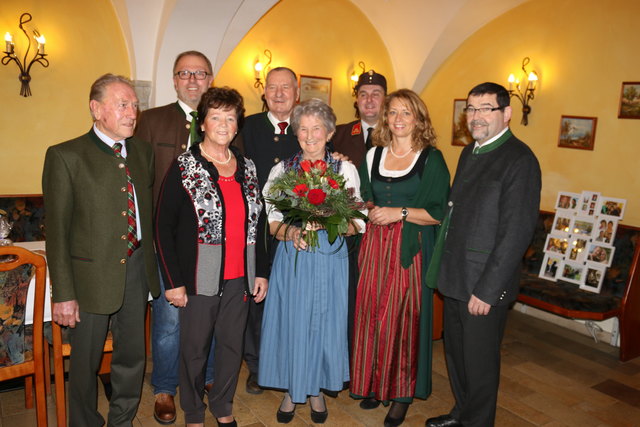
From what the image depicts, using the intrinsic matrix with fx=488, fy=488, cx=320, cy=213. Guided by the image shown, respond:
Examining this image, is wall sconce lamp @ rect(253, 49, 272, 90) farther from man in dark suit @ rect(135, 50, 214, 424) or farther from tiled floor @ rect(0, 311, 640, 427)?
tiled floor @ rect(0, 311, 640, 427)

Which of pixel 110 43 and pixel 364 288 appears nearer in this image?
pixel 364 288

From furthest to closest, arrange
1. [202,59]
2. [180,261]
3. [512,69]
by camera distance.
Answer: [512,69]
[202,59]
[180,261]

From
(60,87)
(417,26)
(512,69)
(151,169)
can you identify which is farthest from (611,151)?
(60,87)

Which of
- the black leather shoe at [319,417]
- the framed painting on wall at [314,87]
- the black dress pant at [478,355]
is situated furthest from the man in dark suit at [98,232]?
the framed painting on wall at [314,87]

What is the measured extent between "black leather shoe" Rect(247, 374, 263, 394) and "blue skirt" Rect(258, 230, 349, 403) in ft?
1.84

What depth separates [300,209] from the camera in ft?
8.41

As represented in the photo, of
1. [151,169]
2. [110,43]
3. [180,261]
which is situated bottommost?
[180,261]

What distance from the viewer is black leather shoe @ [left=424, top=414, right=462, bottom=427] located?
303 cm

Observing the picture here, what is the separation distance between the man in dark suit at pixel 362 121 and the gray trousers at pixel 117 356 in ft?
5.50

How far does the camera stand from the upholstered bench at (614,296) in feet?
14.5

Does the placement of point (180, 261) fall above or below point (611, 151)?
below

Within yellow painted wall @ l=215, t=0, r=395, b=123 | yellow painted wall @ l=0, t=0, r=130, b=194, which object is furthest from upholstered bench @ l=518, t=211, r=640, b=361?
yellow painted wall @ l=0, t=0, r=130, b=194

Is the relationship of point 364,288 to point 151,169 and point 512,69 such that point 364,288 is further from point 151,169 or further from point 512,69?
point 512,69

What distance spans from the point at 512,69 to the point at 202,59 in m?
4.77
